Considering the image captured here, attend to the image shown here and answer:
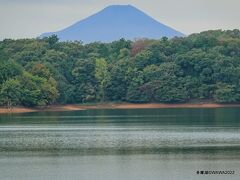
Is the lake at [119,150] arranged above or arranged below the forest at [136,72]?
below

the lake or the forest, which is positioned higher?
the forest

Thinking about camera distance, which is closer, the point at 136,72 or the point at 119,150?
the point at 119,150

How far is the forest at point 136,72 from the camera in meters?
132

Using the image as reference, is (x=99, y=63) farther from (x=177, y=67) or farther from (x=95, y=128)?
(x=95, y=128)

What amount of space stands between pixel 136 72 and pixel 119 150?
82.7 meters

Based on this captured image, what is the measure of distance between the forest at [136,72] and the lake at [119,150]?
44.7 m

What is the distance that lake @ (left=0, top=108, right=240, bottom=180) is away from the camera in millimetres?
44500

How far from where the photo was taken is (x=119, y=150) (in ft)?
186

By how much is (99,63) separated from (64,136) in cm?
7180

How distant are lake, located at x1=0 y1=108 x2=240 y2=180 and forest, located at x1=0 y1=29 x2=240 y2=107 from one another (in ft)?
147

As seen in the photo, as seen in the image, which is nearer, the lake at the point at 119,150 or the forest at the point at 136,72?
the lake at the point at 119,150

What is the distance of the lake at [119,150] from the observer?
146ft

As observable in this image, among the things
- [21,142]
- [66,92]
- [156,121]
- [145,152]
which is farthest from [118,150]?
[66,92]

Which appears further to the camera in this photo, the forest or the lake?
the forest
